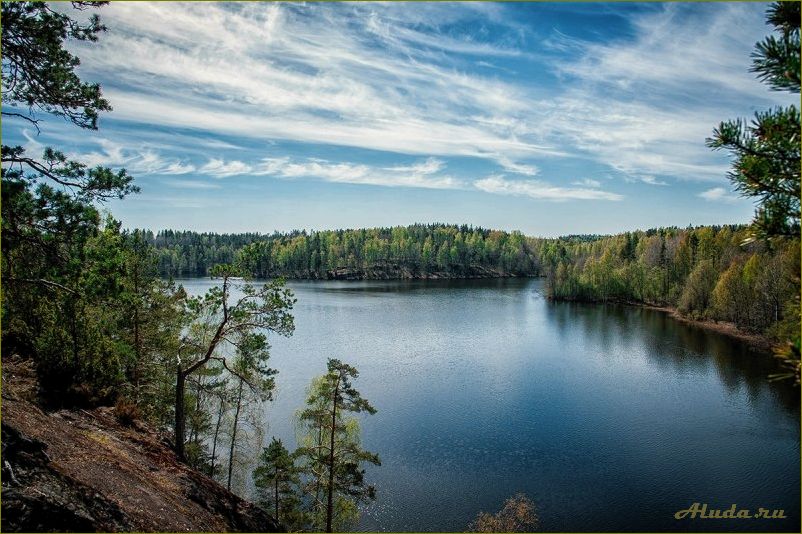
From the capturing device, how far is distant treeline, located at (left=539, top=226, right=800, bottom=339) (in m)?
59.4

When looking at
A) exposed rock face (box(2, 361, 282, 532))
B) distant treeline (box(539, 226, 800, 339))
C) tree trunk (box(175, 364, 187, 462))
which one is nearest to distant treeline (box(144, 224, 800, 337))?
distant treeline (box(539, 226, 800, 339))

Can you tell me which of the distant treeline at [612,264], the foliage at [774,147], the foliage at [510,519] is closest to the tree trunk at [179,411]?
Result: the distant treeline at [612,264]

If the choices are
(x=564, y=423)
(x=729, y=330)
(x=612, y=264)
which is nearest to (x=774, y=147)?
(x=564, y=423)

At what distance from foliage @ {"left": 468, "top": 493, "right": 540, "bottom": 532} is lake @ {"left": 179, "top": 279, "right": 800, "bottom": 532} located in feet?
1.59

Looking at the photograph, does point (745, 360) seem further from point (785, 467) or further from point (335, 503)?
point (335, 503)

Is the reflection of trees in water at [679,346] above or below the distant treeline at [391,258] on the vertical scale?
below

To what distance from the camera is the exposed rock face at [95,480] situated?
7.86 metres

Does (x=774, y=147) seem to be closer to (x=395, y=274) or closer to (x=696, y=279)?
(x=696, y=279)

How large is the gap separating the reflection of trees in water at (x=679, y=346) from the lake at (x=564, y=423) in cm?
28

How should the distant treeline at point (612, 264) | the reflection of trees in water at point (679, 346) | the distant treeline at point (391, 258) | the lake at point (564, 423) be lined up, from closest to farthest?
the lake at point (564, 423) < the reflection of trees in water at point (679, 346) < the distant treeline at point (612, 264) < the distant treeline at point (391, 258)

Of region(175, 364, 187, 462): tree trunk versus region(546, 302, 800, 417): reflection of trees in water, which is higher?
region(175, 364, 187, 462): tree trunk

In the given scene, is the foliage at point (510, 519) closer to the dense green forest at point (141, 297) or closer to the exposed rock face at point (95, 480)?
the dense green forest at point (141, 297)

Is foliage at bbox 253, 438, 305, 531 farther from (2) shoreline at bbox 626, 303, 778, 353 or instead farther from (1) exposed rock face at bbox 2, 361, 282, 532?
(2) shoreline at bbox 626, 303, 778, 353

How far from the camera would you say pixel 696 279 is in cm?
7588
